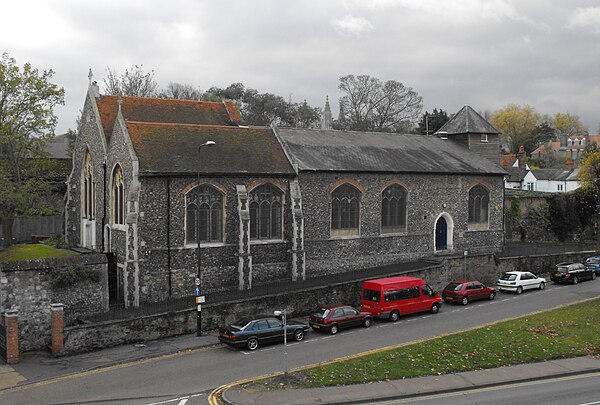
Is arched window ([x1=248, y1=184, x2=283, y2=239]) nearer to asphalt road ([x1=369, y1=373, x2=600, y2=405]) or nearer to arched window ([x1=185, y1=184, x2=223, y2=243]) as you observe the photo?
arched window ([x1=185, y1=184, x2=223, y2=243])

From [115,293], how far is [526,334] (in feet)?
67.5

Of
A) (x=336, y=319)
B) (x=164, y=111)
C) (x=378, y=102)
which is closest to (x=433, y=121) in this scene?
(x=378, y=102)

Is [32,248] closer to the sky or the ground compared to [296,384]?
closer to the sky

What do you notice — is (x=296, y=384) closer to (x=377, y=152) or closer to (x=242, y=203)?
(x=242, y=203)

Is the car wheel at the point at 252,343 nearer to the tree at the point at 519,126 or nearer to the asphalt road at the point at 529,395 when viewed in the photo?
the asphalt road at the point at 529,395

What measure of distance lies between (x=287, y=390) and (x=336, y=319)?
9002mm

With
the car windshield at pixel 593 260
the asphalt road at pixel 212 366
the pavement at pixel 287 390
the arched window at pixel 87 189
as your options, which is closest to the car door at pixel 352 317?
the asphalt road at pixel 212 366

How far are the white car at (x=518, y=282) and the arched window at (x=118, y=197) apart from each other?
75.6 feet

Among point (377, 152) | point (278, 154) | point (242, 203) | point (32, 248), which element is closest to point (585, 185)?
point (377, 152)

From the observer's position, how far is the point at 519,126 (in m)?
105

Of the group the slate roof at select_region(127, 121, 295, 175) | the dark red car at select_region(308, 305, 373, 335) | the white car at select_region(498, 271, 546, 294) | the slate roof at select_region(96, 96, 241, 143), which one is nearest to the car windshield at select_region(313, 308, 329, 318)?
the dark red car at select_region(308, 305, 373, 335)

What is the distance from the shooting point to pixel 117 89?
2298 inches

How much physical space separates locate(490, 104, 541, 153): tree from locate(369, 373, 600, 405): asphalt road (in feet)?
305

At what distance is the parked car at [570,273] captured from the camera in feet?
122
